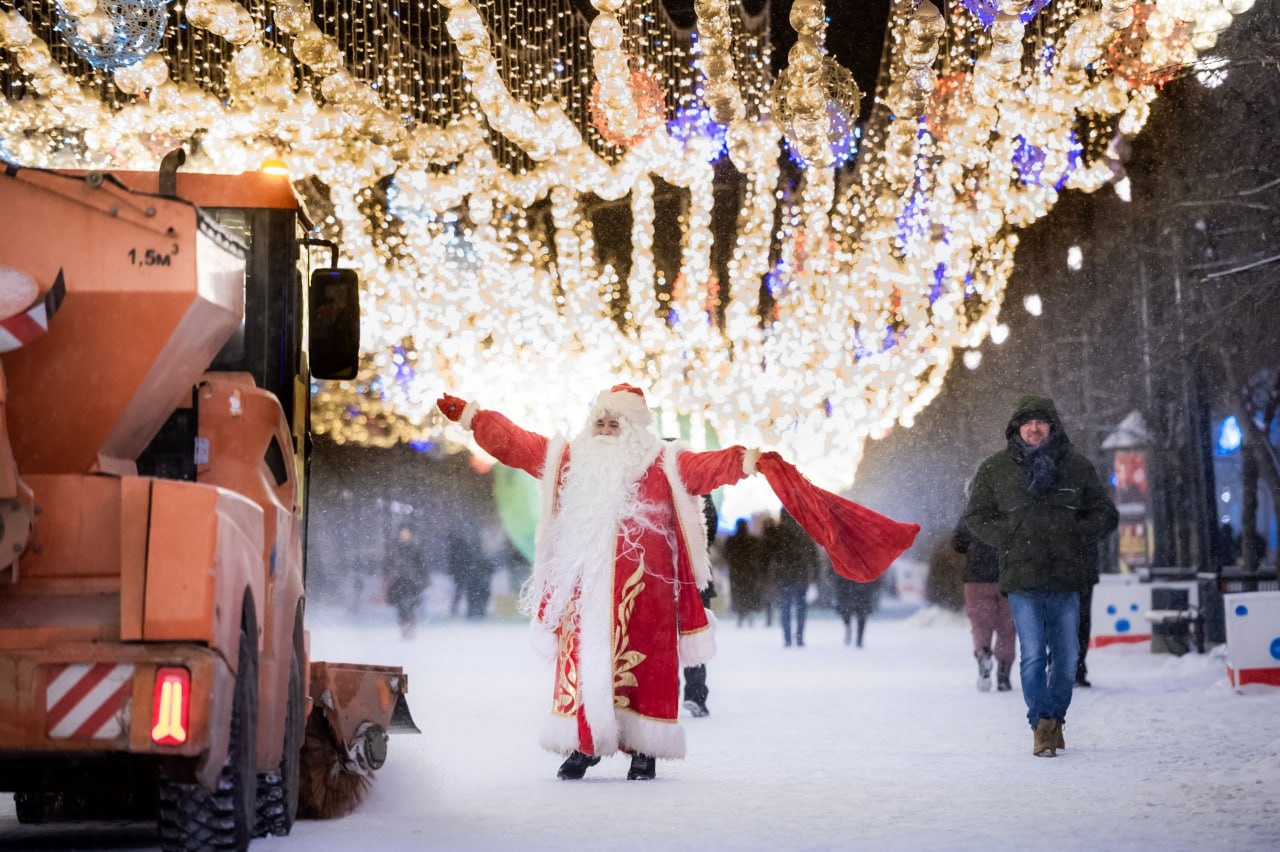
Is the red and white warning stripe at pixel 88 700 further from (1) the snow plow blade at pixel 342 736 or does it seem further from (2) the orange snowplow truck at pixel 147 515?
(1) the snow plow blade at pixel 342 736

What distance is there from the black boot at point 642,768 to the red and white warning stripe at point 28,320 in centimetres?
475

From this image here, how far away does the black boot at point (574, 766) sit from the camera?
31.0ft

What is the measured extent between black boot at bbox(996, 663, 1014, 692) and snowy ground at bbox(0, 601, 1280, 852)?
0.27 m

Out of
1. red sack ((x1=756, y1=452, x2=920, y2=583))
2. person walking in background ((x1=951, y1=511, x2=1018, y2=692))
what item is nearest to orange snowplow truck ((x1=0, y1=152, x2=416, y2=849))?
red sack ((x1=756, y1=452, x2=920, y2=583))

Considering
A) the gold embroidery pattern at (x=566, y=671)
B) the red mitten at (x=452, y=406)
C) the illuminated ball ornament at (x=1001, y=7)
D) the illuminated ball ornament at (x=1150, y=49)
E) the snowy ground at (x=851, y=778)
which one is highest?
the illuminated ball ornament at (x=1150, y=49)

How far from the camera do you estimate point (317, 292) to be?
7.43 meters

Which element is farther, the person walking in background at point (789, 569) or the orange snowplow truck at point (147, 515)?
the person walking in background at point (789, 569)

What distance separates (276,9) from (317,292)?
4093 millimetres

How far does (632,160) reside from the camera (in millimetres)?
16906

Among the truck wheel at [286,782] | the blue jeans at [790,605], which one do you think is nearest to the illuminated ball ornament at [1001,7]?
the truck wheel at [286,782]

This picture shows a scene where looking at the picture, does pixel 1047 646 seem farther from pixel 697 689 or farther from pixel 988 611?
pixel 988 611

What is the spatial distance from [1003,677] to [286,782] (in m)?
10.9

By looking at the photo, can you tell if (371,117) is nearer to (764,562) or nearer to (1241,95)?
(1241,95)

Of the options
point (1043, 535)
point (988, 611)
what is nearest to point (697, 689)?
point (988, 611)
